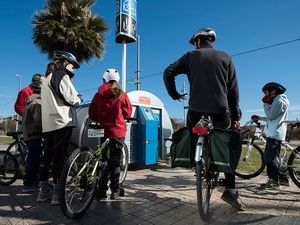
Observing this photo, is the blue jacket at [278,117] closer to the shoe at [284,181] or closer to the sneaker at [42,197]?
the shoe at [284,181]

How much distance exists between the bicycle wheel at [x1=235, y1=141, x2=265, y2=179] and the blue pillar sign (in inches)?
163

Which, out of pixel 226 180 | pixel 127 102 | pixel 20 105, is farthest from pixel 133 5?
pixel 226 180

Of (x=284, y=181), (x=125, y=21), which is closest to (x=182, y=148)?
(x=284, y=181)

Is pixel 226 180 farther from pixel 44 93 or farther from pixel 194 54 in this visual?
pixel 44 93

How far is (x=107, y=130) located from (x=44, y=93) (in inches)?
38.5

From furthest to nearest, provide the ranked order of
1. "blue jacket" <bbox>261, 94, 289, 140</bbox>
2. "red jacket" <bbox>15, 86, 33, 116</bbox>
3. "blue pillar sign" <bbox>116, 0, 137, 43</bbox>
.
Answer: "blue pillar sign" <bbox>116, 0, 137, 43</bbox> < "red jacket" <bbox>15, 86, 33, 116</bbox> < "blue jacket" <bbox>261, 94, 289, 140</bbox>

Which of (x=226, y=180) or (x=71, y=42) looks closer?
(x=226, y=180)

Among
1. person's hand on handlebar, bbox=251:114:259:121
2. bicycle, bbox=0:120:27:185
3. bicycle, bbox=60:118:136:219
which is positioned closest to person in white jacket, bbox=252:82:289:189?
person's hand on handlebar, bbox=251:114:259:121

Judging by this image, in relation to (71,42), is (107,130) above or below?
below

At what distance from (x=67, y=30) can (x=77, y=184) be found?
11.6 m

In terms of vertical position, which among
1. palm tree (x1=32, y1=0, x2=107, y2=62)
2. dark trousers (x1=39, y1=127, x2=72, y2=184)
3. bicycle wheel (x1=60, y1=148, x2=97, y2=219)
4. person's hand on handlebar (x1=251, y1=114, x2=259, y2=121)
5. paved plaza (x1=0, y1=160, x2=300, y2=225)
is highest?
palm tree (x1=32, y1=0, x2=107, y2=62)

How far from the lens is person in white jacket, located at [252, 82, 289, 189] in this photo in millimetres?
5082

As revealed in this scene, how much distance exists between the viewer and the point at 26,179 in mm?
4762

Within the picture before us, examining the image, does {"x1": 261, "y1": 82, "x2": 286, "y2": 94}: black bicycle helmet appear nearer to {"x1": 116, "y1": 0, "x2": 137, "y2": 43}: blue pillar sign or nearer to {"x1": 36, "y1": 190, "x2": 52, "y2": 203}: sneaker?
{"x1": 36, "y1": 190, "x2": 52, "y2": 203}: sneaker
